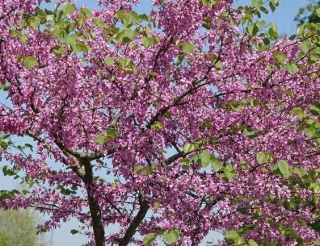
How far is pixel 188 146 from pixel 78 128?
1.95 m

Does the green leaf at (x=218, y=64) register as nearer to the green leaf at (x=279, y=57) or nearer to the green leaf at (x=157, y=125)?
the green leaf at (x=279, y=57)

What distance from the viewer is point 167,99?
8.38 m

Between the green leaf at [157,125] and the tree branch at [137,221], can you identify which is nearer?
the green leaf at [157,125]

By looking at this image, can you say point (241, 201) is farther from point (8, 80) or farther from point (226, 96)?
point (8, 80)

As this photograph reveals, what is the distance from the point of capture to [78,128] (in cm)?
812

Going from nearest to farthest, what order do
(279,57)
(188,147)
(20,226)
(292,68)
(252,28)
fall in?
(188,147)
(252,28)
(292,68)
(279,57)
(20,226)

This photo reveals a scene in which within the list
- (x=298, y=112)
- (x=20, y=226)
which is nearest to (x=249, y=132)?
(x=298, y=112)

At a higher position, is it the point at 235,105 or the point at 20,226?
the point at 20,226

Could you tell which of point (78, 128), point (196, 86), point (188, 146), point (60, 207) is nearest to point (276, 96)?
point (196, 86)

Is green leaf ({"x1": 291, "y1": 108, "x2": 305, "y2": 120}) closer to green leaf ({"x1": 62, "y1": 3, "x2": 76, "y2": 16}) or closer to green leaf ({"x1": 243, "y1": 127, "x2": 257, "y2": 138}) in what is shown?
green leaf ({"x1": 243, "y1": 127, "x2": 257, "y2": 138})

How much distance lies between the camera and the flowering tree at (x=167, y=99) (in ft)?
24.7

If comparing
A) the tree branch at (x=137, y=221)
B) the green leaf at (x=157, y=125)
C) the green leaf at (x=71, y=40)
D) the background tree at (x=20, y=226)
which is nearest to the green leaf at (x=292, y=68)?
the green leaf at (x=157, y=125)

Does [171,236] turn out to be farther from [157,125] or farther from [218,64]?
[218,64]

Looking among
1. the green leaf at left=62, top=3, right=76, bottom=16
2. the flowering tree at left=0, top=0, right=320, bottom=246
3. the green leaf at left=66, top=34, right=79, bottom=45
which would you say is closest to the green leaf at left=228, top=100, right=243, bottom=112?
the flowering tree at left=0, top=0, right=320, bottom=246
